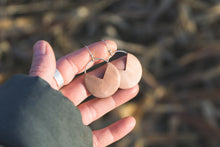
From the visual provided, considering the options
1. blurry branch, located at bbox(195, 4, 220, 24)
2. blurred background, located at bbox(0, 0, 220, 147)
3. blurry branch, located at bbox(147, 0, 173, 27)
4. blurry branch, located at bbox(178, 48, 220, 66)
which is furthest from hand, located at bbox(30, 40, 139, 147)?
blurry branch, located at bbox(195, 4, 220, 24)

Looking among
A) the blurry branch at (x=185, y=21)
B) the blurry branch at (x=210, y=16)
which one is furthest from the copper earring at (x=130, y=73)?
the blurry branch at (x=210, y=16)

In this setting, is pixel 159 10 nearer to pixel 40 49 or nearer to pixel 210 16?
pixel 210 16

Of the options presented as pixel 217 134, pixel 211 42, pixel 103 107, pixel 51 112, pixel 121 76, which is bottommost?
pixel 217 134

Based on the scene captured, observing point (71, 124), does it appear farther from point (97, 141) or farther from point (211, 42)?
point (211, 42)

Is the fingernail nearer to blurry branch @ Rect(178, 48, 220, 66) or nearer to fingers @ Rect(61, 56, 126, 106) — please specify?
fingers @ Rect(61, 56, 126, 106)

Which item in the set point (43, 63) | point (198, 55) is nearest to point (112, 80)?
point (43, 63)

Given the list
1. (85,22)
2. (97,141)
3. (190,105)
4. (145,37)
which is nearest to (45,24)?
(85,22)

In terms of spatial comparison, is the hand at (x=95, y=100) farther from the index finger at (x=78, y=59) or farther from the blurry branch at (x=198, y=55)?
the blurry branch at (x=198, y=55)
